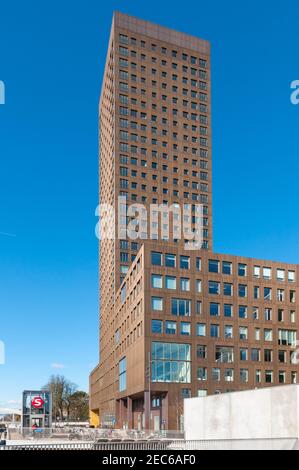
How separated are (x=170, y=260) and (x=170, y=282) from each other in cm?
311

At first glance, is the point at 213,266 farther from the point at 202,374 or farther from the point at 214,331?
the point at 202,374

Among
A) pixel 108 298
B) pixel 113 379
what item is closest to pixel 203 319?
pixel 113 379

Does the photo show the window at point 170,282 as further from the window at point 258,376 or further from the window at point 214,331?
the window at point 258,376

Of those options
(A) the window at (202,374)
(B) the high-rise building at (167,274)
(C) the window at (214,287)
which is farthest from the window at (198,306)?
(A) the window at (202,374)

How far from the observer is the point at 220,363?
82938 millimetres

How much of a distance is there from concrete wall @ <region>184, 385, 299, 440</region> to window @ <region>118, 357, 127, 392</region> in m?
63.0

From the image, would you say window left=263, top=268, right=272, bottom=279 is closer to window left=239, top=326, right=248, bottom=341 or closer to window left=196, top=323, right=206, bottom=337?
window left=239, top=326, right=248, bottom=341

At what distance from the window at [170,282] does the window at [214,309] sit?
6.22 metres

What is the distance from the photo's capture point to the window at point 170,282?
270ft

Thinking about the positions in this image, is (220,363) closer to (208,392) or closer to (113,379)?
(208,392)

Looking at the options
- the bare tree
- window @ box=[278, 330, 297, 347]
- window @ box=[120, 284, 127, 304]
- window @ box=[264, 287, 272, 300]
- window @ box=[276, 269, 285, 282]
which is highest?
window @ box=[276, 269, 285, 282]

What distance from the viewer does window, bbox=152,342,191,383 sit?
78.8 meters

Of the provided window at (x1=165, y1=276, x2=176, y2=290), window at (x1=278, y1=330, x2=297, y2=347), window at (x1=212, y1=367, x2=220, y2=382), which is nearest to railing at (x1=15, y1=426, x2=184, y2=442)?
window at (x1=212, y1=367, x2=220, y2=382)
